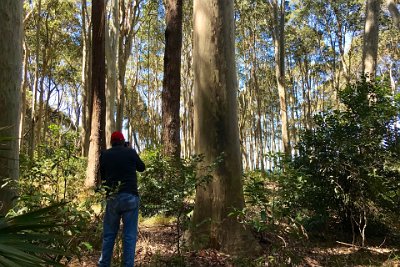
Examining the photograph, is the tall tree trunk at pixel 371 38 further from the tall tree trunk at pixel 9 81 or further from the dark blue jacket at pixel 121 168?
the tall tree trunk at pixel 9 81

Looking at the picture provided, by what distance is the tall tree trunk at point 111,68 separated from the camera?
42.0ft

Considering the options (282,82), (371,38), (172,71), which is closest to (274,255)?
(172,71)

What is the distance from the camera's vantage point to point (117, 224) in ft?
15.1

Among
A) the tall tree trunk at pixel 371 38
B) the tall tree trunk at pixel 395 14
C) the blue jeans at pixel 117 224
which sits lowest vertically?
the blue jeans at pixel 117 224

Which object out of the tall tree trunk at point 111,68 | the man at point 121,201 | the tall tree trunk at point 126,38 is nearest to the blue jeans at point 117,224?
the man at point 121,201

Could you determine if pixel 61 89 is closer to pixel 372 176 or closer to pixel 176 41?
pixel 176 41

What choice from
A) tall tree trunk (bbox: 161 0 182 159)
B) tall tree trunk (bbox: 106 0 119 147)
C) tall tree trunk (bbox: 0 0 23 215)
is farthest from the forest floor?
tall tree trunk (bbox: 106 0 119 147)

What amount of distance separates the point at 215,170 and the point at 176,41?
181 inches

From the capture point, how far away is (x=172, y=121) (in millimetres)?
8852

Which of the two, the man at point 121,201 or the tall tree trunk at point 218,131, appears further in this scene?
the tall tree trunk at point 218,131

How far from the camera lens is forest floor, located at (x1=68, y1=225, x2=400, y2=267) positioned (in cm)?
498

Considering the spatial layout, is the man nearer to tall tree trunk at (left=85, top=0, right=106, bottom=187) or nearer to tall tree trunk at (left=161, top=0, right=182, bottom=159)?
tall tree trunk at (left=161, top=0, right=182, bottom=159)

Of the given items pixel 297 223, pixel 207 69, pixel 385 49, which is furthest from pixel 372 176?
pixel 385 49

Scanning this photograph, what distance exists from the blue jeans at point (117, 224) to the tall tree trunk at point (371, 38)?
7.36 metres
